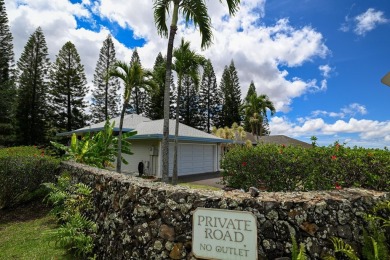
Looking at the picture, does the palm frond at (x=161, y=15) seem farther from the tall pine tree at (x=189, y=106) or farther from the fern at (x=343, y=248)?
the tall pine tree at (x=189, y=106)

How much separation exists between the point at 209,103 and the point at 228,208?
42197mm

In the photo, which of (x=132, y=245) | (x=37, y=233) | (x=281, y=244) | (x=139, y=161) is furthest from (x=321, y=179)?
(x=139, y=161)

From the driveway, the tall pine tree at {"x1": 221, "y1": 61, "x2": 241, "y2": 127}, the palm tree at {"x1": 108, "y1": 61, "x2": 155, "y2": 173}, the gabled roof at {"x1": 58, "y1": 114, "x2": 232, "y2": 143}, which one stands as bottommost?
the driveway

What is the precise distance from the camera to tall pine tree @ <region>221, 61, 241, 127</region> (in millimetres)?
44250

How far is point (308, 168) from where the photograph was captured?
22.7 ft

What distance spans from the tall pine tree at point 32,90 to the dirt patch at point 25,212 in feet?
88.8

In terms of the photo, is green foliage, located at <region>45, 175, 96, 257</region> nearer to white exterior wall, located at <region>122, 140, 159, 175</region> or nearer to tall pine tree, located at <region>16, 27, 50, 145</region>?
white exterior wall, located at <region>122, 140, 159, 175</region>

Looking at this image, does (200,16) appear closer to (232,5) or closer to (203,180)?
(232,5)

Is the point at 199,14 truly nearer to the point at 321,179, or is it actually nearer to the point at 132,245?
the point at 321,179

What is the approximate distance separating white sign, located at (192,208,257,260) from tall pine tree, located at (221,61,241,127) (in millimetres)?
41851

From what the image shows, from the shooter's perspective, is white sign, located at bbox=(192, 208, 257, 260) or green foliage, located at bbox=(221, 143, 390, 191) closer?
white sign, located at bbox=(192, 208, 257, 260)

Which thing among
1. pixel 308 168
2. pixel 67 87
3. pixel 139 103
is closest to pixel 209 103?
pixel 139 103

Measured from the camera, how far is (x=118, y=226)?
382 cm

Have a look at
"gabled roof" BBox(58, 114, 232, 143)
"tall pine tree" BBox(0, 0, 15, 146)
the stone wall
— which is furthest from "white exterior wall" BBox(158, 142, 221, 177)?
A: "tall pine tree" BBox(0, 0, 15, 146)
